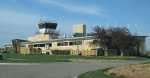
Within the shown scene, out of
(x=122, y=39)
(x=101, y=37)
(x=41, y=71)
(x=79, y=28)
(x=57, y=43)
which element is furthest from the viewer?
(x=79, y=28)

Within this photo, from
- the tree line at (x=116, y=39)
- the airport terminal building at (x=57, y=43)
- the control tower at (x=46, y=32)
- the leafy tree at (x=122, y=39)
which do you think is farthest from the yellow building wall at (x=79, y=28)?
the leafy tree at (x=122, y=39)

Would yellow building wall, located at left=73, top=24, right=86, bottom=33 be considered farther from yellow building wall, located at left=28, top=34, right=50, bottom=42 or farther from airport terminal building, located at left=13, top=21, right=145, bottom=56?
yellow building wall, located at left=28, top=34, right=50, bottom=42

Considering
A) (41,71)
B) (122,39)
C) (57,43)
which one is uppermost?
(122,39)

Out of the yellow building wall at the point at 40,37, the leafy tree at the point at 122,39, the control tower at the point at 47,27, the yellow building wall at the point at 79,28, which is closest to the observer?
the leafy tree at the point at 122,39

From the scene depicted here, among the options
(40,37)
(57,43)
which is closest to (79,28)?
(57,43)

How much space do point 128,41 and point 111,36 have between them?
3.75m

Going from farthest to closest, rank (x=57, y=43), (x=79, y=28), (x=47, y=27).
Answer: (x=47, y=27)
(x=79, y=28)
(x=57, y=43)

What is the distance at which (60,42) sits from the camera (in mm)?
103625

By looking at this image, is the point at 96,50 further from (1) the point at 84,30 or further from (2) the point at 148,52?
(1) the point at 84,30

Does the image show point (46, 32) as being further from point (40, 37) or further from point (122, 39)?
point (122, 39)

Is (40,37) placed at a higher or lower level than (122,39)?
higher

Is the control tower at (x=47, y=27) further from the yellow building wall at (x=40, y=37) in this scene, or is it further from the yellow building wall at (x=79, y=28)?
the yellow building wall at (x=79, y=28)

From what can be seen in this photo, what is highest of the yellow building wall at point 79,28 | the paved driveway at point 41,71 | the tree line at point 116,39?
the yellow building wall at point 79,28

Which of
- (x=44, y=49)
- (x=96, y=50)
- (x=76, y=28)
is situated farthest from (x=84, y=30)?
(x=96, y=50)
